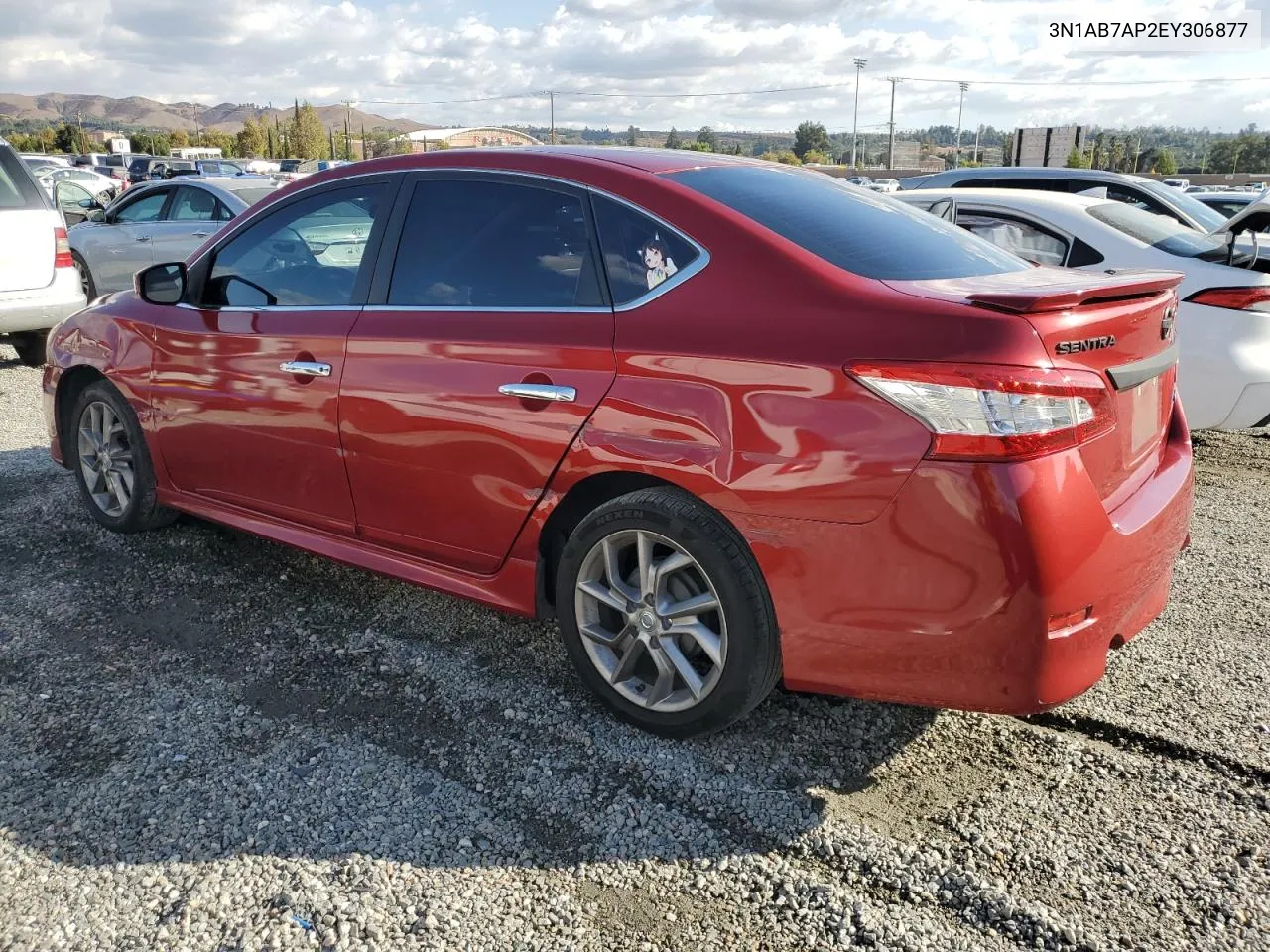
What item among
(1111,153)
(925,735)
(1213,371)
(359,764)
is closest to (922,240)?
(925,735)

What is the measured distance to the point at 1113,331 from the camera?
8.55ft

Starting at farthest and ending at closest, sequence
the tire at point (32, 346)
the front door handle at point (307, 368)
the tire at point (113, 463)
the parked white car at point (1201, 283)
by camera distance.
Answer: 1. the tire at point (32, 346)
2. the parked white car at point (1201, 283)
3. the tire at point (113, 463)
4. the front door handle at point (307, 368)

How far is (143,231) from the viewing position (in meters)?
10.7

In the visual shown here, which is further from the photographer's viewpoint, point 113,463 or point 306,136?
Result: point 306,136

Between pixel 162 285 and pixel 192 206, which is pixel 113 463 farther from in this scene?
pixel 192 206

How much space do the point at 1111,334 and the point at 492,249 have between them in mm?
1814

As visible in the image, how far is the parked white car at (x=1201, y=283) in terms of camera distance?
5.39 m

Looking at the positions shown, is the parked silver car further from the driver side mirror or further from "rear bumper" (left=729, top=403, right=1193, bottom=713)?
"rear bumper" (left=729, top=403, right=1193, bottom=713)

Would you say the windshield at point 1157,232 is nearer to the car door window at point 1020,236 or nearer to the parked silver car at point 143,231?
the car door window at point 1020,236

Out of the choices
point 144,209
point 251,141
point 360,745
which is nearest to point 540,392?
point 360,745

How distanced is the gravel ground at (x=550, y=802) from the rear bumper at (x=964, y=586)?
40 cm

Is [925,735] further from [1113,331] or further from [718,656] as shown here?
[1113,331]

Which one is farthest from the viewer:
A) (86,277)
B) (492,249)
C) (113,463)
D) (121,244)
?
(86,277)

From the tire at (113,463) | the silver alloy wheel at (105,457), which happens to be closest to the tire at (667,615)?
the tire at (113,463)
